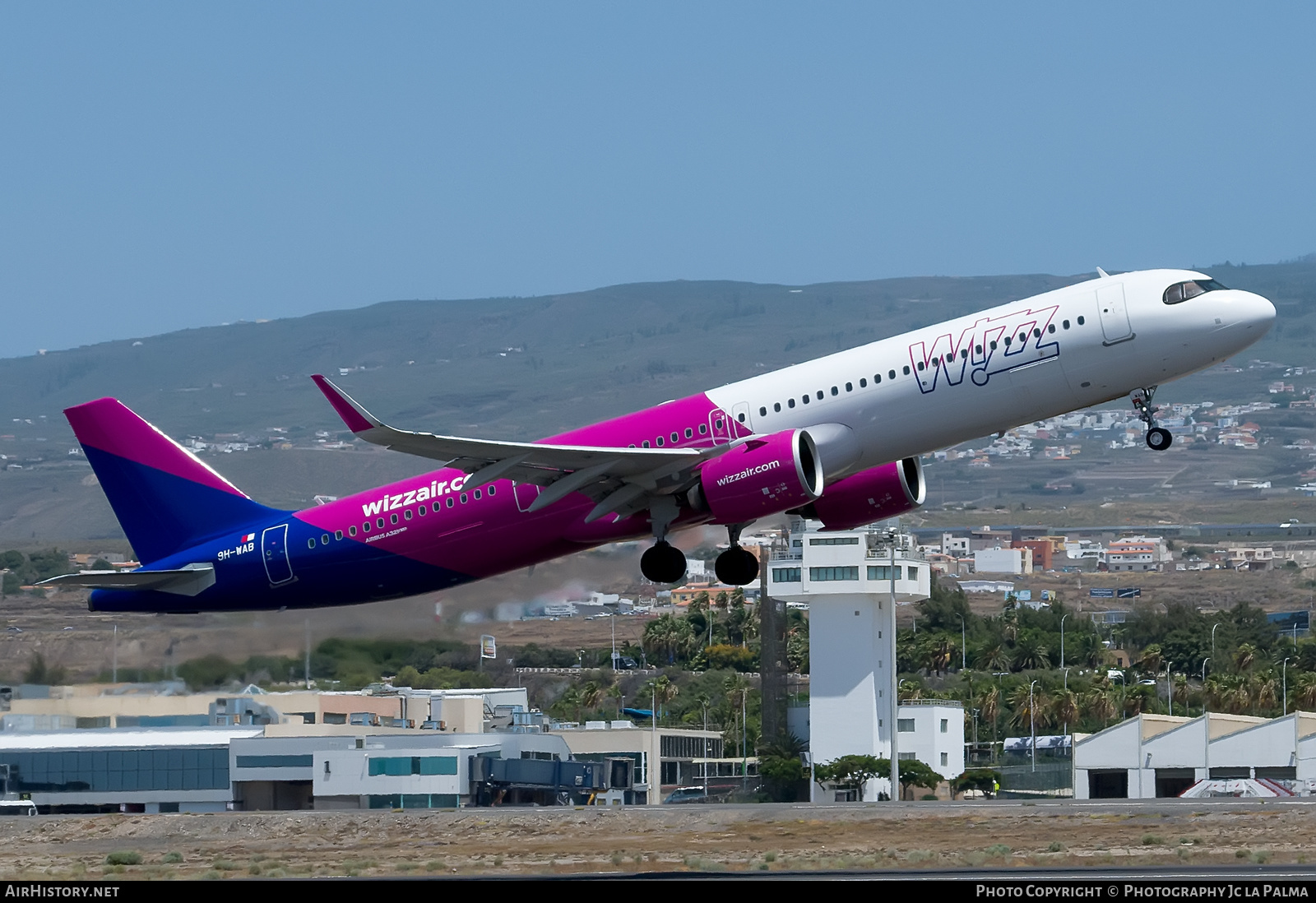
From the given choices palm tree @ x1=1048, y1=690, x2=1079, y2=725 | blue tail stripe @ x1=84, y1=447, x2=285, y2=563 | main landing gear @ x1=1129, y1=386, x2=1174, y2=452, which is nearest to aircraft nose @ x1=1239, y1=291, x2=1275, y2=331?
main landing gear @ x1=1129, y1=386, x2=1174, y2=452

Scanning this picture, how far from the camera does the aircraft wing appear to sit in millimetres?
37125

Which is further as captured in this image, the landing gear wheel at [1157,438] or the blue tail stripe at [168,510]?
the blue tail stripe at [168,510]

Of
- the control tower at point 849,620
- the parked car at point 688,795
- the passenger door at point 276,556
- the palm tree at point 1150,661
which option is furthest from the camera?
the palm tree at point 1150,661

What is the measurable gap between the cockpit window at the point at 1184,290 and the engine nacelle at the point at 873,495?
7452 mm

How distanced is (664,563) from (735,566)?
2.61 metres

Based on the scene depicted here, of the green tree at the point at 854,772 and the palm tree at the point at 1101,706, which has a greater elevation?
the palm tree at the point at 1101,706

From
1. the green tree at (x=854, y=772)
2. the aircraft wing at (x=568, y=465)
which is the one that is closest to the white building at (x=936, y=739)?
the green tree at (x=854, y=772)

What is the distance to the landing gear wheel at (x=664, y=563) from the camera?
136 ft

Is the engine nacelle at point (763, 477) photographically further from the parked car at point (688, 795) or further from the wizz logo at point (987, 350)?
the parked car at point (688, 795)

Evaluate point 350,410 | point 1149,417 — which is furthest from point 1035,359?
point 350,410

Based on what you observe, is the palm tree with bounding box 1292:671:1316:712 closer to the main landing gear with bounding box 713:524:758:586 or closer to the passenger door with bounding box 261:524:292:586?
the main landing gear with bounding box 713:524:758:586

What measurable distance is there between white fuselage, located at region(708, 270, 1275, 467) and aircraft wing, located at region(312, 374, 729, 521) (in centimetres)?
268

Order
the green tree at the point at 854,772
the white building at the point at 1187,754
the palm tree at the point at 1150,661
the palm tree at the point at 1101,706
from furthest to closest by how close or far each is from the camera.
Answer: the palm tree at the point at 1150,661, the palm tree at the point at 1101,706, the green tree at the point at 854,772, the white building at the point at 1187,754
